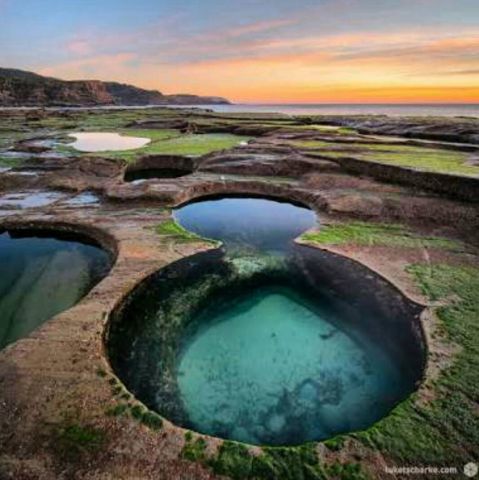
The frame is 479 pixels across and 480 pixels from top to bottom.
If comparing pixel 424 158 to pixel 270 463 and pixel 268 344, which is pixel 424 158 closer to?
pixel 268 344

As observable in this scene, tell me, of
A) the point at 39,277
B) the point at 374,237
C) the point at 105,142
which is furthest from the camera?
the point at 105,142

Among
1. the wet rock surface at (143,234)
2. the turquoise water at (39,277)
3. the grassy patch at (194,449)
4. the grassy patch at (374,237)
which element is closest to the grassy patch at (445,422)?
the wet rock surface at (143,234)

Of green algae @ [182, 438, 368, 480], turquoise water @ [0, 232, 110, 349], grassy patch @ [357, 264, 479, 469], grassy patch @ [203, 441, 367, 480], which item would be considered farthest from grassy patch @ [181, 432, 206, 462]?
turquoise water @ [0, 232, 110, 349]

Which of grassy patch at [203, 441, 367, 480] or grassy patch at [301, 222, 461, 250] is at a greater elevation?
grassy patch at [301, 222, 461, 250]

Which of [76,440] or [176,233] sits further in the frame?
[176,233]

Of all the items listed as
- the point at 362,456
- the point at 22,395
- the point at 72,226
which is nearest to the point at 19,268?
the point at 72,226

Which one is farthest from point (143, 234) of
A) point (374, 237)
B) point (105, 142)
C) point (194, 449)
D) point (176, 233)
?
point (105, 142)

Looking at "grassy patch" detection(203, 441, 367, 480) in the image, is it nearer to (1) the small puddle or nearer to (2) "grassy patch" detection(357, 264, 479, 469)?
(2) "grassy patch" detection(357, 264, 479, 469)
